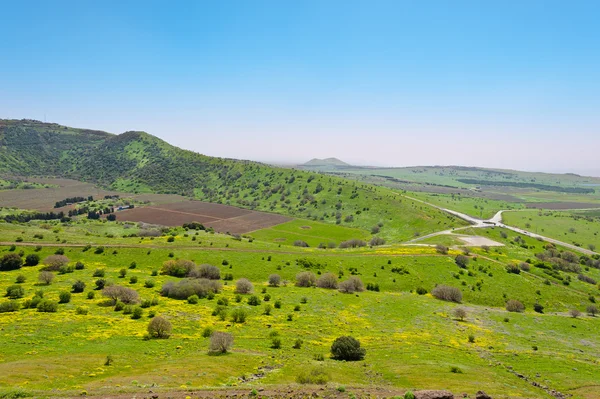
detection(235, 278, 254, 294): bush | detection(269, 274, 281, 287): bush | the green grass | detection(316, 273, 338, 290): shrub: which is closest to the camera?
detection(235, 278, 254, 294): bush

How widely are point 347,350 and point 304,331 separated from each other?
415 inches

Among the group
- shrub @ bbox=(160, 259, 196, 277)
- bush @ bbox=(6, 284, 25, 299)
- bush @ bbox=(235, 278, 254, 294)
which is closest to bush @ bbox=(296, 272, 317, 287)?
bush @ bbox=(235, 278, 254, 294)

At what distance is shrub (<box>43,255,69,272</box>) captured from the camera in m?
69.9

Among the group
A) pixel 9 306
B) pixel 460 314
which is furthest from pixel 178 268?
pixel 460 314

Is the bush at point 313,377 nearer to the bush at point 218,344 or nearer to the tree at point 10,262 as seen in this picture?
the bush at point 218,344

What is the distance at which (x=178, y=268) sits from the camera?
76.3 metres

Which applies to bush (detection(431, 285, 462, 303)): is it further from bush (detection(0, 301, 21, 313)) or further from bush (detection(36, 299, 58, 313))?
bush (detection(0, 301, 21, 313))

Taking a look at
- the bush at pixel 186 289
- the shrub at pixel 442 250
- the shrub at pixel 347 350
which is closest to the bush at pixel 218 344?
the shrub at pixel 347 350

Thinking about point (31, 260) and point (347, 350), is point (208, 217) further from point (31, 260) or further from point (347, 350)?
point (347, 350)

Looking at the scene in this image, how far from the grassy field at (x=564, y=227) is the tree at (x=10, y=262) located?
7564 inches

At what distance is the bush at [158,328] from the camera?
4291 cm

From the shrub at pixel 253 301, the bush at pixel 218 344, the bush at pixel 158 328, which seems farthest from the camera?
the shrub at pixel 253 301

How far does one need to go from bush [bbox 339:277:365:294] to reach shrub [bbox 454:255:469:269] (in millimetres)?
35569

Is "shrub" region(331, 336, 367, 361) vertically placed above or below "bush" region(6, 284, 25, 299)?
below
